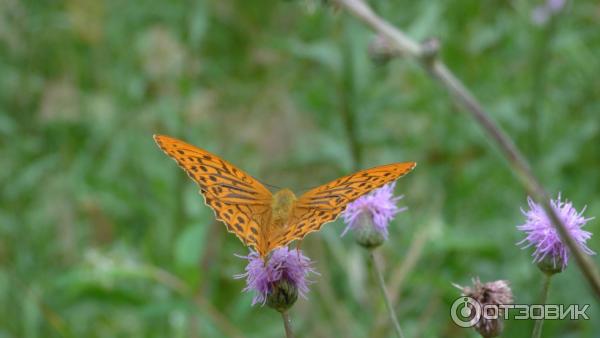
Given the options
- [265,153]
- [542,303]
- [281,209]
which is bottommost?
[542,303]

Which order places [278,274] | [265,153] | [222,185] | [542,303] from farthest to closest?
[265,153] → [222,185] → [278,274] → [542,303]

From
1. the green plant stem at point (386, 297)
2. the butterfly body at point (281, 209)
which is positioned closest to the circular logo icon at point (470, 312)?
the green plant stem at point (386, 297)

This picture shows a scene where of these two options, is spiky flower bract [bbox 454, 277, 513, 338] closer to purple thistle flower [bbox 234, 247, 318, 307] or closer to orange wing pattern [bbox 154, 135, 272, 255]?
purple thistle flower [bbox 234, 247, 318, 307]

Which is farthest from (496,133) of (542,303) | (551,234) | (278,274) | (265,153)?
(265,153)

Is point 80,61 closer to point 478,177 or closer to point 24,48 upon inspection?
point 24,48

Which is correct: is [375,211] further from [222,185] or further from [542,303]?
[542,303]

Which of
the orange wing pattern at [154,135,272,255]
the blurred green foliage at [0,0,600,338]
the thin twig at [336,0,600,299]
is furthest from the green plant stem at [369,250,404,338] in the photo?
the blurred green foliage at [0,0,600,338]

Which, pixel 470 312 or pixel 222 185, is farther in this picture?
pixel 222 185

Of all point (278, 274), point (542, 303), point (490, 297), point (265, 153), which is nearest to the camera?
point (542, 303)
